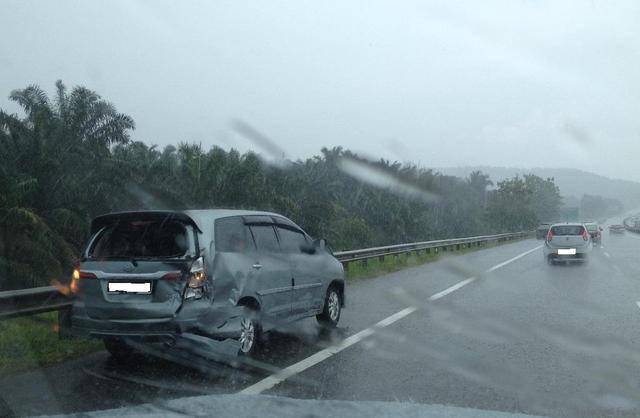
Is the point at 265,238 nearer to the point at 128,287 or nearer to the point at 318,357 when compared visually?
the point at 318,357

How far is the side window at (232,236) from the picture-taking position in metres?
7.57

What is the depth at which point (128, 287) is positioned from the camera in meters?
7.17

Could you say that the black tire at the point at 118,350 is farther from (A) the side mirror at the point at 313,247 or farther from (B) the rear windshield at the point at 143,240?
(A) the side mirror at the point at 313,247

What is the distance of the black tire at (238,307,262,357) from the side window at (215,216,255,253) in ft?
2.26

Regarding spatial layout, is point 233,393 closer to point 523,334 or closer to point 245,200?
point 523,334

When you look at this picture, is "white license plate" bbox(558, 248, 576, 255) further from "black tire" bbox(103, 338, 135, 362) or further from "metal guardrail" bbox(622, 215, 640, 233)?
"metal guardrail" bbox(622, 215, 640, 233)

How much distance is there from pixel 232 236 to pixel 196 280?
0.86 metres

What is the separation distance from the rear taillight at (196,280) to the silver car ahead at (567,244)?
20.6m

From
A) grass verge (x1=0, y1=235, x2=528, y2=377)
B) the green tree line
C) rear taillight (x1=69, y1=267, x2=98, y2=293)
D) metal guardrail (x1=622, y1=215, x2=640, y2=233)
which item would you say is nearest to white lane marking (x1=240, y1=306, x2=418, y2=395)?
rear taillight (x1=69, y1=267, x2=98, y2=293)

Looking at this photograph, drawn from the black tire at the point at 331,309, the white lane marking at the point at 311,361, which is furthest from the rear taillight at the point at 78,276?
the black tire at the point at 331,309

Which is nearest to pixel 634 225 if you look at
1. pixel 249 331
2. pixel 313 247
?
pixel 313 247

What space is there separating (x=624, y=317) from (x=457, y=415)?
691 centimetres

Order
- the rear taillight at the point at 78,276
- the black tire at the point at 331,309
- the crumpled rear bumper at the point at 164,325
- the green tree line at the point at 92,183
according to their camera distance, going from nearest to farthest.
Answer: the crumpled rear bumper at the point at 164,325 < the rear taillight at the point at 78,276 < the black tire at the point at 331,309 < the green tree line at the point at 92,183

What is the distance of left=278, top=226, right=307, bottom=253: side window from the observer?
9005 millimetres
